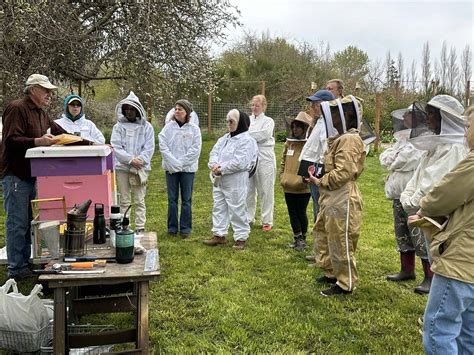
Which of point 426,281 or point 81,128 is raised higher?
point 81,128

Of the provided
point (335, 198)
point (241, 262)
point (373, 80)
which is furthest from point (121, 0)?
point (373, 80)

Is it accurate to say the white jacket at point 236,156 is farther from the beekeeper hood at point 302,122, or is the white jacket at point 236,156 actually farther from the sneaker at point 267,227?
the sneaker at point 267,227

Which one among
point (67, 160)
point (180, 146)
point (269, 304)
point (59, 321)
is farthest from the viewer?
point (180, 146)

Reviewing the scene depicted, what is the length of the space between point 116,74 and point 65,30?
2.19 meters

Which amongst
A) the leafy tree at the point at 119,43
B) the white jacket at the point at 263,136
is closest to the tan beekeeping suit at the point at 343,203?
the white jacket at the point at 263,136

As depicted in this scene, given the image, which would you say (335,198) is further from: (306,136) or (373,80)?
(373,80)

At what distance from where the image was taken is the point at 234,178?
5.86 metres

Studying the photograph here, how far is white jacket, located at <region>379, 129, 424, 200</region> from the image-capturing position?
4.41m

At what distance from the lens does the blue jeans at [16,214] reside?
14.2 feet

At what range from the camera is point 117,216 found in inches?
138

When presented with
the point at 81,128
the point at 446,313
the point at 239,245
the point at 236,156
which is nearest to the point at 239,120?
the point at 236,156

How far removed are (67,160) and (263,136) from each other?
3.64 metres

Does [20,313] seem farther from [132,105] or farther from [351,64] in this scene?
[351,64]

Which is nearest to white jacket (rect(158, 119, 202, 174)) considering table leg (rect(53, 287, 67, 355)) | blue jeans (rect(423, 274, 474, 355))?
table leg (rect(53, 287, 67, 355))
